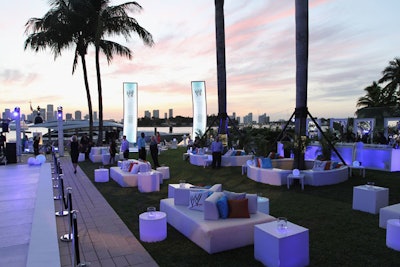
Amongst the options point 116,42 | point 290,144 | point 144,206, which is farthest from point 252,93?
point 144,206

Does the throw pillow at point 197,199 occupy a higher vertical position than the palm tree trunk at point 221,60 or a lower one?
lower

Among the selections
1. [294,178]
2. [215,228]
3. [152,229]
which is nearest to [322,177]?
[294,178]

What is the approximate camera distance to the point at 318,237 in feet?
17.1

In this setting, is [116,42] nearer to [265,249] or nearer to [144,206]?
[144,206]

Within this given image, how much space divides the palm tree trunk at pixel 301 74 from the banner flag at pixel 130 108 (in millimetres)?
13959

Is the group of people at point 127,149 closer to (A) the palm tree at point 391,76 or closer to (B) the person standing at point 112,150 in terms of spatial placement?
(B) the person standing at point 112,150

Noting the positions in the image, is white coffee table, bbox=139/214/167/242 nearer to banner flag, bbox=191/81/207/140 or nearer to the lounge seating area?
the lounge seating area

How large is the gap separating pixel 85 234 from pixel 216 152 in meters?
8.43

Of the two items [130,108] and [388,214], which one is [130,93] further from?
[388,214]

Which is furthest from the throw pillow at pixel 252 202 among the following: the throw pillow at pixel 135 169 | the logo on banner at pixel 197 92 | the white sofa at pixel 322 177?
the logo on banner at pixel 197 92

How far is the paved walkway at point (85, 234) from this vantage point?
446cm

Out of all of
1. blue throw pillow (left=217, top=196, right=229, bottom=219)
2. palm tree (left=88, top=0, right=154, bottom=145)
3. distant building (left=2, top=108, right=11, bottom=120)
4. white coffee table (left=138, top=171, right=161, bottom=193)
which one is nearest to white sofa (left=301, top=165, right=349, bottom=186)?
white coffee table (left=138, top=171, right=161, bottom=193)

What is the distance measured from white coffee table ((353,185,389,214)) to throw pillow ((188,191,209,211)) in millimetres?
3755

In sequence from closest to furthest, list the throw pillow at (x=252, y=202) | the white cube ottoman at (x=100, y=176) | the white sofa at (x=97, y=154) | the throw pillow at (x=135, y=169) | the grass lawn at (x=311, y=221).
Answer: the grass lawn at (x=311, y=221)
the throw pillow at (x=252, y=202)
the throw pillow at (x=135, y=169)
the white cube ottoman at (x=100, y=176)
the white sofa at (x=97, y=154)
